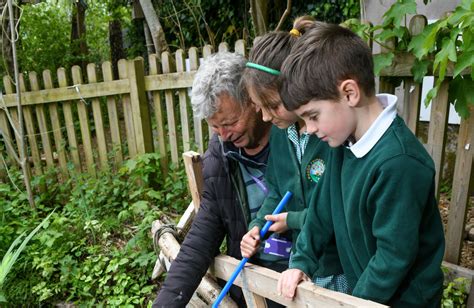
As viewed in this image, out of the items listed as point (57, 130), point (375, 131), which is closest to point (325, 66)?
point (375, 131)

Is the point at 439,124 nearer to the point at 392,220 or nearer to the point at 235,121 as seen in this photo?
the point at 235,121

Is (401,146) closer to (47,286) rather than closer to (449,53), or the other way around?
(449,53)

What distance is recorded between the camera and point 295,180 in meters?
1.38

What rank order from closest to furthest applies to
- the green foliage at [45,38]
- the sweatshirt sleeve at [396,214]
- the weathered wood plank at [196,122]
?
the sweatshirt sleeve at [396,214] < the weathered wood plank at [196,122] < the green foliage at [45,38]

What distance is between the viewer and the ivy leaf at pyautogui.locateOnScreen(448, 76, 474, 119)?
194 cm

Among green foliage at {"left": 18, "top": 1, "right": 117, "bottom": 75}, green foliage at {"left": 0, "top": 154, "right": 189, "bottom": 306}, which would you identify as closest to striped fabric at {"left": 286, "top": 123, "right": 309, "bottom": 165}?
green foliage at {"left": 0, "top": 154, "right": 189, "bottom": 306}

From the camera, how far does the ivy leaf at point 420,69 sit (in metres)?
2.06

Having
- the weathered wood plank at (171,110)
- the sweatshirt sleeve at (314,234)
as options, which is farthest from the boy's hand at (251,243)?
the weathered wood plank at (171,110)

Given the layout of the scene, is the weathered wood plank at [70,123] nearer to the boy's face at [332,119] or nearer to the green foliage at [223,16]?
the green foliage at [223,16]

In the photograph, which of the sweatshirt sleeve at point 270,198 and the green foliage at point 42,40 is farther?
the green foliage at point 42,40

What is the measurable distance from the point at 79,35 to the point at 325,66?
9675 mm

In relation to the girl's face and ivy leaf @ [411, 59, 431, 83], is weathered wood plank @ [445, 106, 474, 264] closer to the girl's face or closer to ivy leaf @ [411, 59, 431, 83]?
ivy leaf @ [411, 59, 431, 83]

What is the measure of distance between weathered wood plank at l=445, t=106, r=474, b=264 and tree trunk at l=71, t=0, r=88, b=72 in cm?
770

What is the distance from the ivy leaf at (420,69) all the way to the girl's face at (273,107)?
1.14 meters
